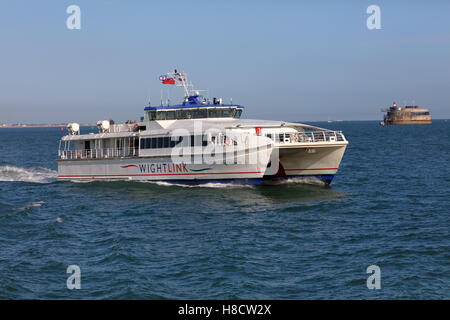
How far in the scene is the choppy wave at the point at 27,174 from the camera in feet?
140

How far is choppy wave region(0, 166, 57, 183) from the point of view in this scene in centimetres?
4281

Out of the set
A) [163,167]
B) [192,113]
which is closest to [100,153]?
[163,167]

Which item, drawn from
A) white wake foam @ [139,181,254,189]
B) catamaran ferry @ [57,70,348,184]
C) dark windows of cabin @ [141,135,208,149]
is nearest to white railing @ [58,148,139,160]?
catamaran ferry @ [57,70,348,184]

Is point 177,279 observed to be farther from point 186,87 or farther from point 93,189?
point 186,87

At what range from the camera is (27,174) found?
4656cm

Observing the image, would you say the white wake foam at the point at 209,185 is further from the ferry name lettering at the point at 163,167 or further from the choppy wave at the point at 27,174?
the choppy wave at the point at 27,174

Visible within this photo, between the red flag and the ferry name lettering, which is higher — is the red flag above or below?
above

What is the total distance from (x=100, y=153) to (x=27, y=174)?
10.6m

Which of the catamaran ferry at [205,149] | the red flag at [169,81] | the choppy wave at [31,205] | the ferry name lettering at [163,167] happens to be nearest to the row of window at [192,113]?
the catamaran ferry at [205,149]

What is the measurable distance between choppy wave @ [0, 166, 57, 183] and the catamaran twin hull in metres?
8.29

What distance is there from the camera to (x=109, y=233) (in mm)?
22469

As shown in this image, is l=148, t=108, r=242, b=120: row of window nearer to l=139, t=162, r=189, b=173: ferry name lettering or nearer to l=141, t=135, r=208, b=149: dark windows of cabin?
l=141, t=135, r=208, b=149: dark windows of cabin
